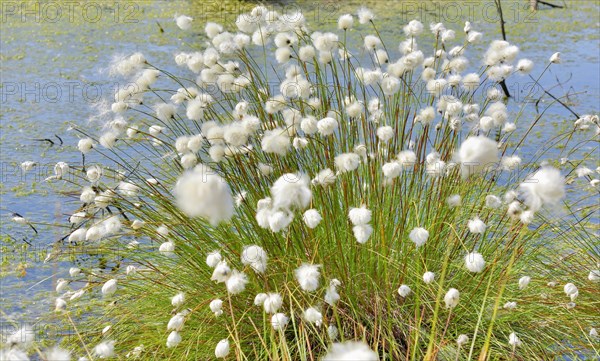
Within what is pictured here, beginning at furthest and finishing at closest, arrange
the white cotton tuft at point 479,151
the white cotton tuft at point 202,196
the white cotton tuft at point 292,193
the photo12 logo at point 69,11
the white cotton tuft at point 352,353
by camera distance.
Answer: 1. the photo12 logo at point 69,11
2. the white cotton tuft at point 292,193
3. the white cotton tuft at point 479,151
4. the white cotton tuft at point 202,196
5. the white cotton tuft at point 352,353

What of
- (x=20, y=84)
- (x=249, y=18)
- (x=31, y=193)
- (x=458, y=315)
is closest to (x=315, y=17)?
(x=20, y=84)

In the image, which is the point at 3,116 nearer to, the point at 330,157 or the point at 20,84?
the point at 20,84

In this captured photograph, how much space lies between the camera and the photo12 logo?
7.40 metres

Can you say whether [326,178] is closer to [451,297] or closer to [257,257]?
[257,257]

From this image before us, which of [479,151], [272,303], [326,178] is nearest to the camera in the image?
[479,151]

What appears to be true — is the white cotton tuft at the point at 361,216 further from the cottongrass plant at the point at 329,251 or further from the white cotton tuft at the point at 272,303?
the white cotton tuft at the point at 272,303

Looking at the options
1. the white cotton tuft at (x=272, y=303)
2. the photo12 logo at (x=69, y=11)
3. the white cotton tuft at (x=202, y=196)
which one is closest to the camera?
the white cotton tuft at (x=202, y=196)

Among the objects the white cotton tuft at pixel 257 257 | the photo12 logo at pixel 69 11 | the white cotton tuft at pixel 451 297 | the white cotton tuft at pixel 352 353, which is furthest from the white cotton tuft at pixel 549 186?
the photo12 logo at pixel 69 11

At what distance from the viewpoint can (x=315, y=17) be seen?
7.66 meters

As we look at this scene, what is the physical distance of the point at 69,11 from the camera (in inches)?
303

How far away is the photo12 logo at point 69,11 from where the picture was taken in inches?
291

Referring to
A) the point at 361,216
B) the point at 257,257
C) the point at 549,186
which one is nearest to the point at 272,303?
the point at 257,257

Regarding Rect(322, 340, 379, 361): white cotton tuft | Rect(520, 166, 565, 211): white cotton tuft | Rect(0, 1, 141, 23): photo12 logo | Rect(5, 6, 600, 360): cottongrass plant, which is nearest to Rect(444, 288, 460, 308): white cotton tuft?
Rect(5, 6, 600, 360): cottongrass plant

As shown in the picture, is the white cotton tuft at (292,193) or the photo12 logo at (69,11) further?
the photo12 logo at (69,11)
